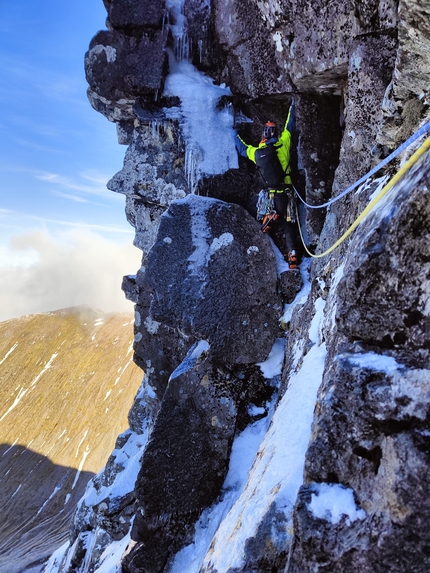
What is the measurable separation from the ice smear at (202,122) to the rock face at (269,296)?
68mm

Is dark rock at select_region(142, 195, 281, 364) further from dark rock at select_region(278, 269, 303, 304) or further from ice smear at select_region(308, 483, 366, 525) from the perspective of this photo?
ice smear at select_region(308, 483, 366, 525)

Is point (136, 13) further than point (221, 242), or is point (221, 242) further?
point (136, 13)

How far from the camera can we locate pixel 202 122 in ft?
36.3

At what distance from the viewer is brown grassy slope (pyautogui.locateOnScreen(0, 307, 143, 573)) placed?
27656mm

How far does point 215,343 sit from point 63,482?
30.0m

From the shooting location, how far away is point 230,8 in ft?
34.0

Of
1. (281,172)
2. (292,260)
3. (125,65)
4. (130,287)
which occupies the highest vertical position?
(125,65)

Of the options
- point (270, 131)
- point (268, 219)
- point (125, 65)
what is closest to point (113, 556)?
point (268, 219)

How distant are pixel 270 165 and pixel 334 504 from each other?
7.08 meters

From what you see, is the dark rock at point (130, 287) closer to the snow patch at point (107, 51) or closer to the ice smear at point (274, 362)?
the ice smear at point (274, 362)

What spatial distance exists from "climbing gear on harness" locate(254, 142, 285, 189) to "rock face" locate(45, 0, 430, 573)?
81 centimetres

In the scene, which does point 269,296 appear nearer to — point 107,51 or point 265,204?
point 265,204

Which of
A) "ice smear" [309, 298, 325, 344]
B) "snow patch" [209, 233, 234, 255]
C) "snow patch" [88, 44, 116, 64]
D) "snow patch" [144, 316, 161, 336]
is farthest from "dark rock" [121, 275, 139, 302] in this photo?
"ice smear" [309, 298, 325, 344]

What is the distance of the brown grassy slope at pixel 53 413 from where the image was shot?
27656 millimetres
